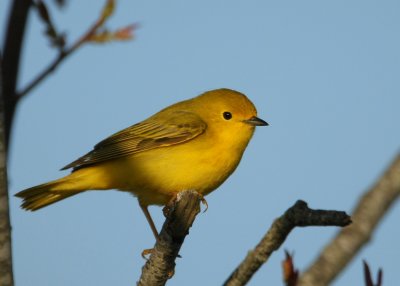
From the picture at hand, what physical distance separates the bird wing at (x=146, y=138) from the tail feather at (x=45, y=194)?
230 mm

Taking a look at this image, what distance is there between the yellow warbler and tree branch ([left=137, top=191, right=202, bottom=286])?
1.64 meters

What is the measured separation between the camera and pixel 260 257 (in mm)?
3420

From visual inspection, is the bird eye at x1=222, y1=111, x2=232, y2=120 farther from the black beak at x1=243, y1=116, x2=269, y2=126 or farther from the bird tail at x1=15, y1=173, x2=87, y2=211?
the bird tail at x1=15, y1=173, x2=87, y2=211

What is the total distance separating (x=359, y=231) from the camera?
2377 mm

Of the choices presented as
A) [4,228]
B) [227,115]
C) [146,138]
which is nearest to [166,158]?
[146,138]

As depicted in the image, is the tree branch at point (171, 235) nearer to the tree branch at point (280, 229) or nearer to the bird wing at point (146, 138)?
the tree branch at point (280, 229)

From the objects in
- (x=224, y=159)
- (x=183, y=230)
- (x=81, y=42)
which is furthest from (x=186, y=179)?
(x=81, y=42)

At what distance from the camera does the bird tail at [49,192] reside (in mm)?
6383

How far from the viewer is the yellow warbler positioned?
6.11 meters

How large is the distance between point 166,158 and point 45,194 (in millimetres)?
1465

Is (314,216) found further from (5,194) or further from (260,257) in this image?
(5,194)

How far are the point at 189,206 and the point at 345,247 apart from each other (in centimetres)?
204

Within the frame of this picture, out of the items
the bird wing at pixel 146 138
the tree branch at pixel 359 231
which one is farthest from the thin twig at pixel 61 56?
the bird wing at pixel 146 138

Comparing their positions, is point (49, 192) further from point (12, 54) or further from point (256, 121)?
point (12, 54)
